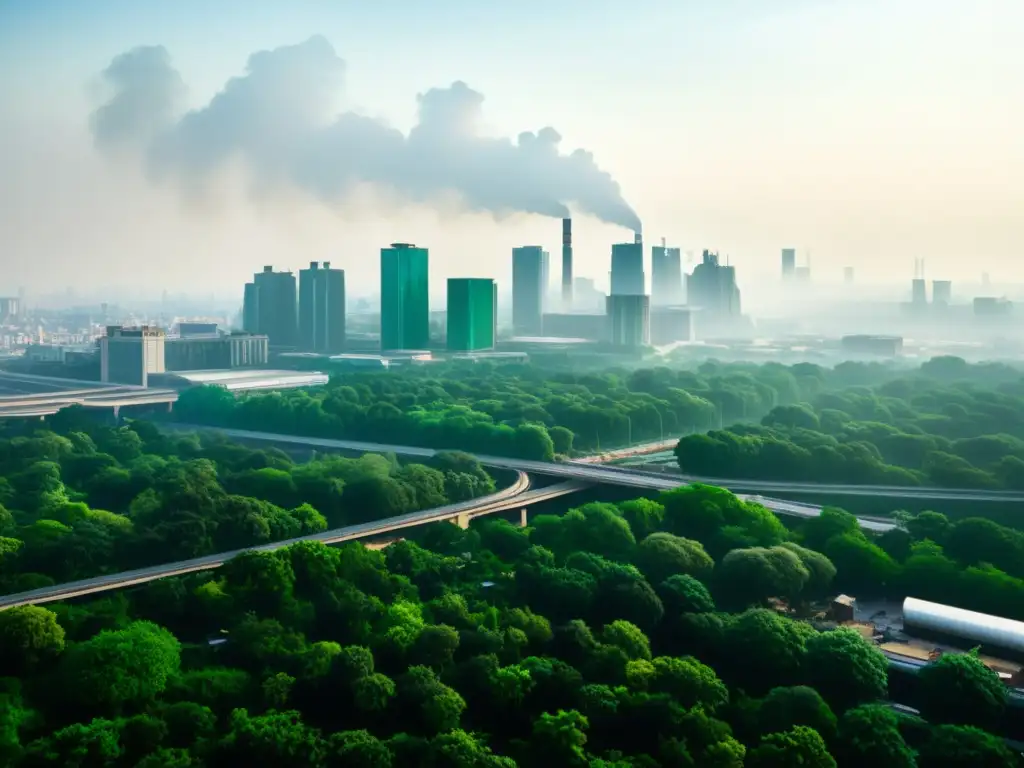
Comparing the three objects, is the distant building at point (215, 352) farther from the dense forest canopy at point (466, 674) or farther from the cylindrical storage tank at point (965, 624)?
the cylindrical storage tank at point (965, 624)

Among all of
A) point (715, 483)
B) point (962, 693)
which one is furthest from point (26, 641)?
point (715, 483)

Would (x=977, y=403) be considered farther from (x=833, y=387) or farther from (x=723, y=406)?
Result: (x=833, y=387)

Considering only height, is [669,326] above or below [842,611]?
above

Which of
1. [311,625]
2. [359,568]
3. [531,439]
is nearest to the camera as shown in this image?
[311,625]

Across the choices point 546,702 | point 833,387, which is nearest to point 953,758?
point 546,702

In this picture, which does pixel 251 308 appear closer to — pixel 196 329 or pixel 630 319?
pixel 196 329

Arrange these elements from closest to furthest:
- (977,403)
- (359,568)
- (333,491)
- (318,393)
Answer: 1. (359,568)
2. (333,491)
3. (977,403)
4. (318,393)
